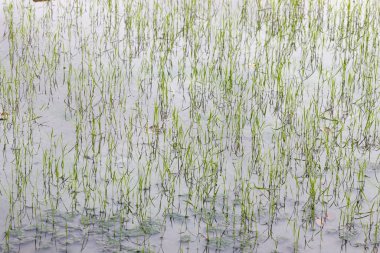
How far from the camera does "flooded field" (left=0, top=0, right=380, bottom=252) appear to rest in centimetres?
326

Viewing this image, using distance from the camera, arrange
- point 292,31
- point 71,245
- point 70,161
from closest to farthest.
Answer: point 71,245 → point 70,161 → point 292,31

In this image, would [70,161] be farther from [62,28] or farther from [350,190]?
[62,28]

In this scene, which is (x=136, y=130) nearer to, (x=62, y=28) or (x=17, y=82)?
(x=17, y=82)

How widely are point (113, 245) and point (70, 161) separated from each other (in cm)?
92

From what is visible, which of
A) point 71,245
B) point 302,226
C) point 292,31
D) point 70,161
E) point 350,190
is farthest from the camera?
point 292,31

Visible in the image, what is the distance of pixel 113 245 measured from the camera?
3.08 m

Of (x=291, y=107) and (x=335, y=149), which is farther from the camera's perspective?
(x=291, y=107)

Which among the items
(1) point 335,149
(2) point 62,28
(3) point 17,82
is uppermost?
(2) point 62,28

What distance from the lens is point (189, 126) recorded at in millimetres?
4309

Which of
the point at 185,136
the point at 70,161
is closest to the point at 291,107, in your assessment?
the point at 185,136

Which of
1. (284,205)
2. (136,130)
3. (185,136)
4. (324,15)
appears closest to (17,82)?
(136,130)

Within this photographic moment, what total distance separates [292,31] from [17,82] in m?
2.45

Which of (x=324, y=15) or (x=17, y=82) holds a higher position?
(x=324, y=15)

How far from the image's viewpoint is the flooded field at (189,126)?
326 centimetres
